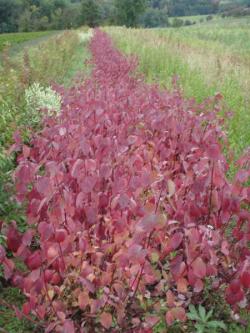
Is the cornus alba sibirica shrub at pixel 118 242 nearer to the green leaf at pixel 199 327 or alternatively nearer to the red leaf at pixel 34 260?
the red leaf at pixel 34 260

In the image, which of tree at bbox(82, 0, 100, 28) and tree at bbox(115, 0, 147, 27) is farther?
tree at bbox(82, 0, 100, 28)

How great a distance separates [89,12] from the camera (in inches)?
2704

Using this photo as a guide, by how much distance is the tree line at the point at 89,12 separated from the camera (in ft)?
225

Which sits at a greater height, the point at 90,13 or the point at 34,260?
the point at 34,260

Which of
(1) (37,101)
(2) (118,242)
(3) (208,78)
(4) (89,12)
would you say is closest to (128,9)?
(4) (89,12)

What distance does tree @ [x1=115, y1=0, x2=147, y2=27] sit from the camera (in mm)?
67875

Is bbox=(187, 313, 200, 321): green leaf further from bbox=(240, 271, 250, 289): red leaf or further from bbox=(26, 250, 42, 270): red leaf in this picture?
bbox=(26, 250, 42, 270): red leaf

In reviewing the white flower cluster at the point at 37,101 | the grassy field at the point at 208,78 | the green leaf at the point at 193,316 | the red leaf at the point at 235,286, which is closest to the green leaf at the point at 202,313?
Answer: the green leaf at the point at 193,316

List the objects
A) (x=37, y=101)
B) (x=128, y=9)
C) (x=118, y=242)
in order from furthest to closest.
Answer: (x=128, y=9), (x=37, y=101), (x=118, y=242)

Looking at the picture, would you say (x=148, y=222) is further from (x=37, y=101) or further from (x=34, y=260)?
(x=37, y=101)

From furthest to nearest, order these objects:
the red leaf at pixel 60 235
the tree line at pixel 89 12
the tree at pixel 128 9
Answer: the tree line at pixel 89 12
the tree at pixel 128 9
the red leaf at pixel 60 235

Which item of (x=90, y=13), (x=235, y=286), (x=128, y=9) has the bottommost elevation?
(x=90, y=13)

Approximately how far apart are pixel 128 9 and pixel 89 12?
18.6ft

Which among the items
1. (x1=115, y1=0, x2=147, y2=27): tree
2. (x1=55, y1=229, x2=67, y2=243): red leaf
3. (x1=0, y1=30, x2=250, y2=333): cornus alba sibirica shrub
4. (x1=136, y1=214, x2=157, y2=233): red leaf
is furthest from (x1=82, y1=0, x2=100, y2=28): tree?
(x1=136, y1=214, x2=157, y2=233): red leaf
